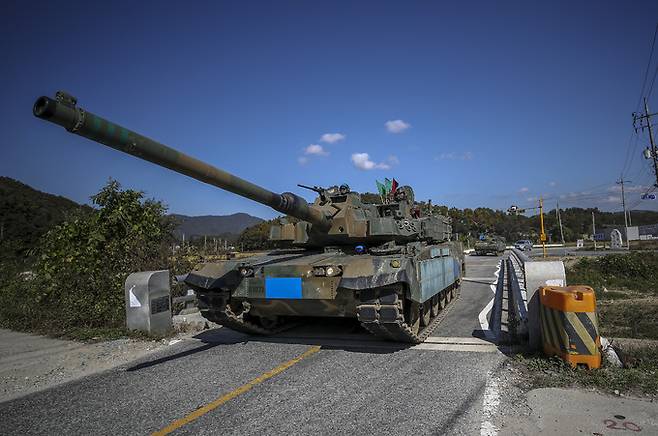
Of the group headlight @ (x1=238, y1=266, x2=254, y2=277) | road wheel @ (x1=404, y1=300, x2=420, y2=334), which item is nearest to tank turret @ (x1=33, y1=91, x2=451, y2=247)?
headlight @ (x1=238, y1=266, x2=254, y2=277)

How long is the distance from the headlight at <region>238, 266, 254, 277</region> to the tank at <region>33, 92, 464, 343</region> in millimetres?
15

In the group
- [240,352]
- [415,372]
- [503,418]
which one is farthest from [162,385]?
[503,418]

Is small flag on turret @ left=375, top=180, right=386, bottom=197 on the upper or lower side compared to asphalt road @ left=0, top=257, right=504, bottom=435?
upper

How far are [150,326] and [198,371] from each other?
3015mm

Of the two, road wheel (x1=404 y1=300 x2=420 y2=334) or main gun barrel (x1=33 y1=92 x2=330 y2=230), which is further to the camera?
road wheel (x1=404 y1=300 x2=420 y2=334)

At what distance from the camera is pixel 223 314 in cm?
792

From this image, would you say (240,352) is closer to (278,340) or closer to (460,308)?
(278,340)

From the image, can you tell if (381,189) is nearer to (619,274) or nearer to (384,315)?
(384,315)

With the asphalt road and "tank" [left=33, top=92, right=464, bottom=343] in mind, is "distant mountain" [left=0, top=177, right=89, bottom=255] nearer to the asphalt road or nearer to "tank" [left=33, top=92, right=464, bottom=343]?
"tank" [left=33, top=92, right=464, bottom=343]

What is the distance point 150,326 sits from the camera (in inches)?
358

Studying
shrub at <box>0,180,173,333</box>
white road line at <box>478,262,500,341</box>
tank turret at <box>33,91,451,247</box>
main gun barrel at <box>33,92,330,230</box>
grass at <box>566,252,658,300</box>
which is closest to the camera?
main gun barrel at <box>33,92,330,230</box>

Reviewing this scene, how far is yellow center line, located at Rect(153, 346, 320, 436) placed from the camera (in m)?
4.59

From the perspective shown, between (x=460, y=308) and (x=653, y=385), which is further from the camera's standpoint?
(x=460, y=308)

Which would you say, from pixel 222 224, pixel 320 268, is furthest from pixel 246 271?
pixel 222 224
